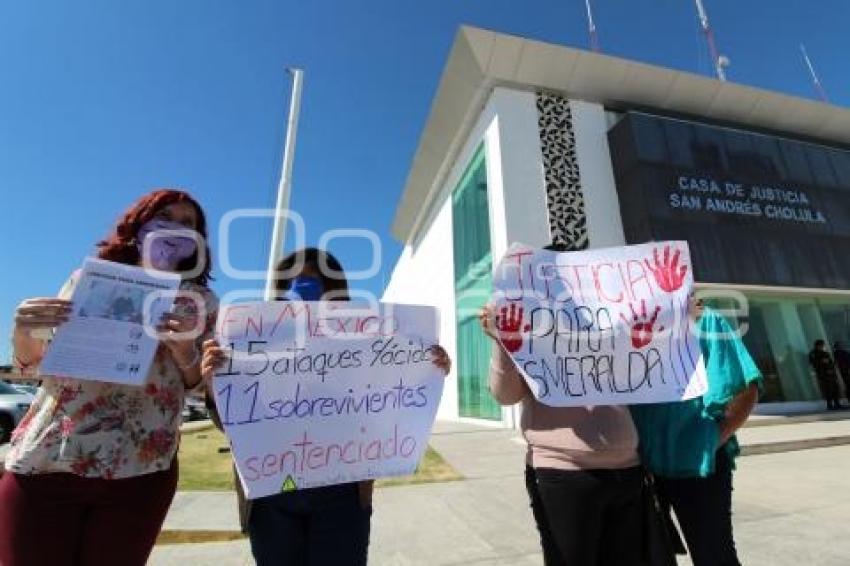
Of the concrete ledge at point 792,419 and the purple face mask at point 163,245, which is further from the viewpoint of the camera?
the concrete ledge at point 792,419

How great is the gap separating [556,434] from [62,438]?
5.69ft

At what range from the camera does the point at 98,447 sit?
1576mm

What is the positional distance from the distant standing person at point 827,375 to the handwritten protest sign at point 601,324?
13753 mm

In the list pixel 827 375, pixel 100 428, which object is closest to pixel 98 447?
pixel 100 428

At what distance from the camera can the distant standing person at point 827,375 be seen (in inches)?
494

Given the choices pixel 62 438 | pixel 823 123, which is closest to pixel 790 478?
pixel 62 438

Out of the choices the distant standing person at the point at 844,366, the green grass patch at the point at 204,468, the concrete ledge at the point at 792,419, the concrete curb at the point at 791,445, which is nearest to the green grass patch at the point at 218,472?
the green grass patch at the point at 204,468

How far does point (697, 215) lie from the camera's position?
44.1ft

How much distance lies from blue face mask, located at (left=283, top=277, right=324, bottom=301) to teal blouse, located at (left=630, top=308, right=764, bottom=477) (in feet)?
5.10

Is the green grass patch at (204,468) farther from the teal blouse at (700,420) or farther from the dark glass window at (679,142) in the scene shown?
the dark glass window at (679,142)

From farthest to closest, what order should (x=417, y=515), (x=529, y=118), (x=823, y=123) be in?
(x=823, y=123) → (x=529, y=118) → (x=417, y=515)

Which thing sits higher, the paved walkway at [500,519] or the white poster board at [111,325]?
the white poster board at [111,325]

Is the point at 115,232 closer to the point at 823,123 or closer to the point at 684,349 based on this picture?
the point at 684,349

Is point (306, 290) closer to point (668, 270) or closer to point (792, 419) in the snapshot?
point (668, 270)
